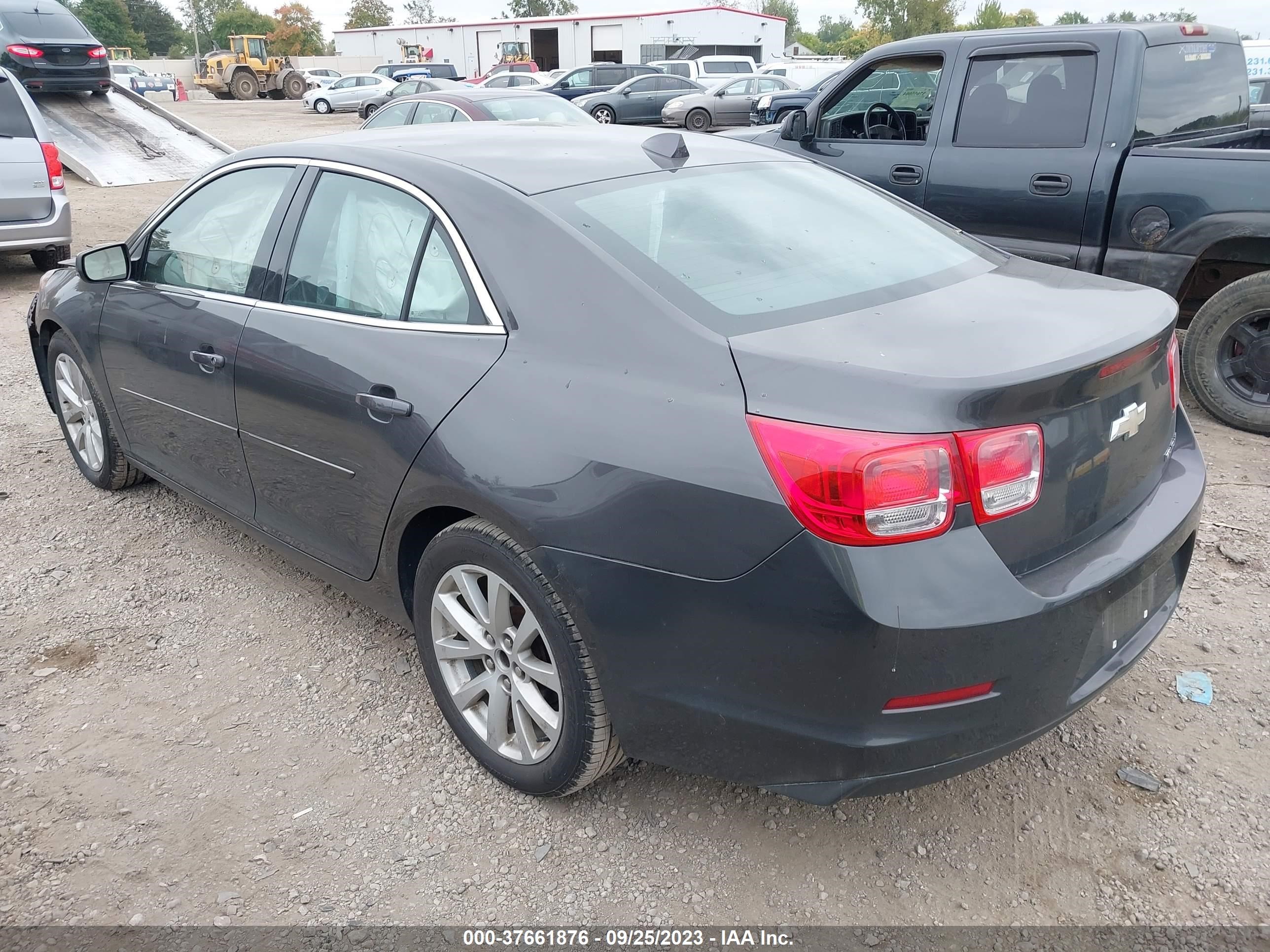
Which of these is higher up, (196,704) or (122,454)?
(122,454)

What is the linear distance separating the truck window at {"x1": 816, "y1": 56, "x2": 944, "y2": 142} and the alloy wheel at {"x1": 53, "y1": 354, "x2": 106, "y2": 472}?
14.9 ft

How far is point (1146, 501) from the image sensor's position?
2.42m

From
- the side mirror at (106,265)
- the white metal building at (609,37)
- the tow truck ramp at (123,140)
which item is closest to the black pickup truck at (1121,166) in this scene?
the side mirror at (106,265)

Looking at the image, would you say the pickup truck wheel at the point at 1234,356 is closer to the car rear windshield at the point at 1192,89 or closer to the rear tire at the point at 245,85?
the car rear windshield at the point at 1192,89

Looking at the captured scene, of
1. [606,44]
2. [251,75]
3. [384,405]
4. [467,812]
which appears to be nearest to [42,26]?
[384,405]

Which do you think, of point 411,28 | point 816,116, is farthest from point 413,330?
point 411,28

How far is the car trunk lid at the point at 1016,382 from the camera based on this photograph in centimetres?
194

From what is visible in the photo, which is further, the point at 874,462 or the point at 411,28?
the point at 411,28

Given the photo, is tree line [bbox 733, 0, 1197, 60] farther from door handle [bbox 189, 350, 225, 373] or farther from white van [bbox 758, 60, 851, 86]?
door handle [bbox 189, 350, 225, 373]

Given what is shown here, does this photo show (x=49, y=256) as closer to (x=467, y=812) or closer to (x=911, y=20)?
(x=467, y=812)

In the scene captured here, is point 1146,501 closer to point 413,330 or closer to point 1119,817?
point 1119,817

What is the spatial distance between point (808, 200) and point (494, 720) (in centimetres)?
178

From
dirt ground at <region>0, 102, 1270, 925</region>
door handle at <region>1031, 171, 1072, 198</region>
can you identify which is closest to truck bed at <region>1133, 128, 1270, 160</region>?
door handle at <region>1031, 171, 1072, 198</region>

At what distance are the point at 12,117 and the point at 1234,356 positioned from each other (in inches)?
379
